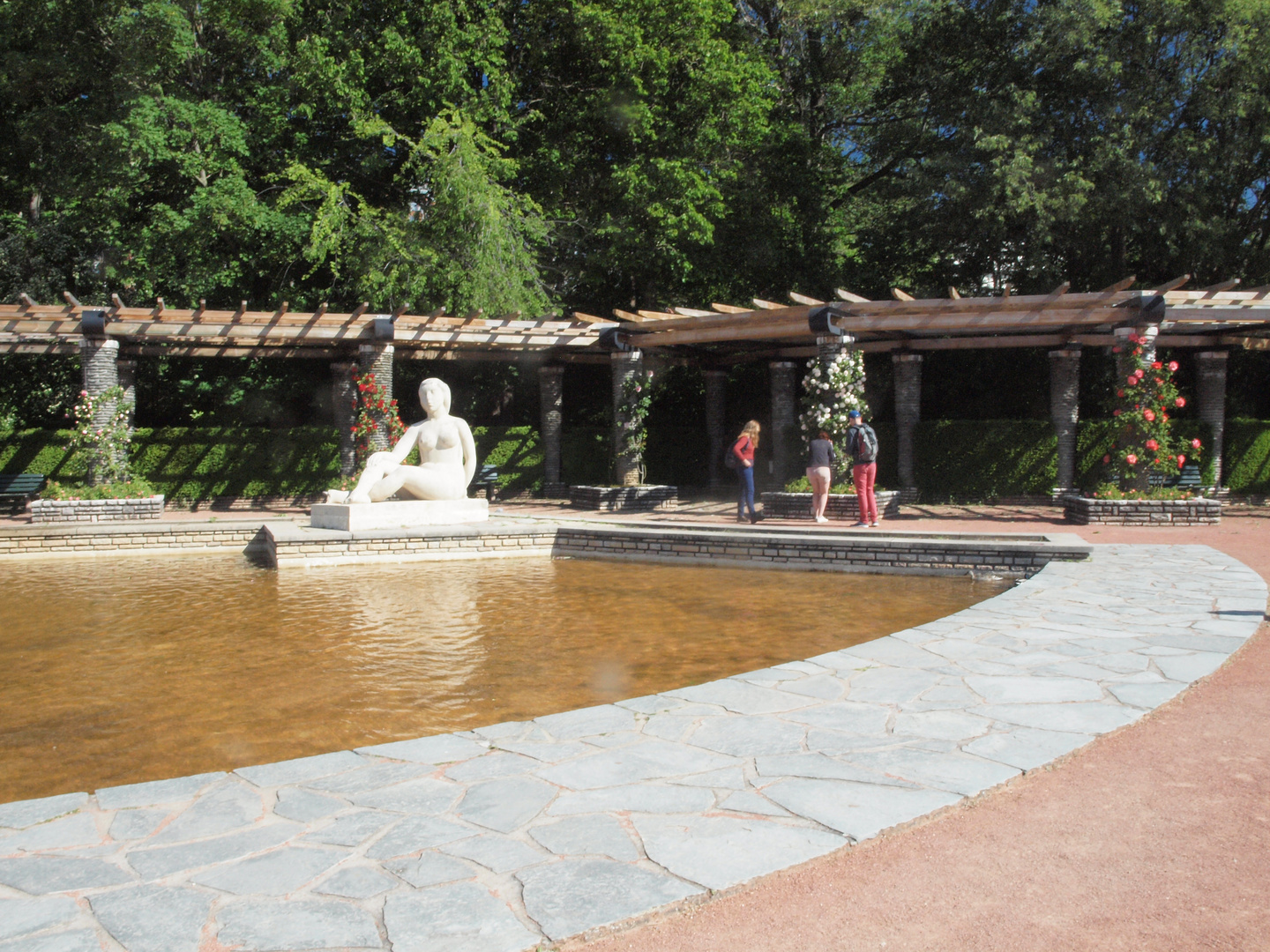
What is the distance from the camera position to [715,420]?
2027 centimetres

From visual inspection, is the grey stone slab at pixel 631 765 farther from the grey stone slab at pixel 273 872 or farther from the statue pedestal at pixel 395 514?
the statue pedestal at pixel 395 514

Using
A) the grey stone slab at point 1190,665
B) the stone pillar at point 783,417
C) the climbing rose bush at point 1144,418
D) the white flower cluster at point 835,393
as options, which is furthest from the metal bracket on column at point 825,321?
the grey stone slab at point 1190,665

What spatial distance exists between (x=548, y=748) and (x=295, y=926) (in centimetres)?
150

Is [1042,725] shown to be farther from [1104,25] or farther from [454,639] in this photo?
[1104,25]

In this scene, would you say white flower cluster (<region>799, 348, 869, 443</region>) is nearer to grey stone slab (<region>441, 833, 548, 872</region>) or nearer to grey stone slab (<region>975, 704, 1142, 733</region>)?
grey stone slab (<region>975, 704, 1142, 733</region>)

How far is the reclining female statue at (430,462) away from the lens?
1180 cm

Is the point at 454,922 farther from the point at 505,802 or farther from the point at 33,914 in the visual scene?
the point at 33,914

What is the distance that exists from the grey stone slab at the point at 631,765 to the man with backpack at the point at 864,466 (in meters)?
8.30

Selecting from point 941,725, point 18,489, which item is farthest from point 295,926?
point 18,489

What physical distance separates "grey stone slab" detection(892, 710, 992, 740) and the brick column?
1349 centimetres

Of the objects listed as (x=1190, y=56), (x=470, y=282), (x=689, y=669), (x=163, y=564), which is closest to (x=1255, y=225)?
(x=1190, y=56)

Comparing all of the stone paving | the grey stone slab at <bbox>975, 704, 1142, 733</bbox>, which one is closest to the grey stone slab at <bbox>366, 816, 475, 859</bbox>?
the stone paving

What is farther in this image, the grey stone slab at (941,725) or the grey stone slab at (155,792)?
the grey stone slab at (941,725)

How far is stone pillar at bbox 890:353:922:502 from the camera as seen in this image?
668 inches
